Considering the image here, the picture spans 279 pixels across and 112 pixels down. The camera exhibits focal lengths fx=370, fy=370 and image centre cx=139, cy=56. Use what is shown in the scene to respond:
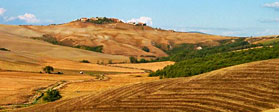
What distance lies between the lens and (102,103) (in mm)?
52938

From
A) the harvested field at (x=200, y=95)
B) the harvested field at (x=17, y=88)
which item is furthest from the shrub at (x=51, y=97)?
the harvested field at (x=200, y=95)

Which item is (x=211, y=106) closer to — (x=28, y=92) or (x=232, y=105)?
(x=232, y=105)

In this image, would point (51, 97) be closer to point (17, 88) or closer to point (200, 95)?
point (17, 88)

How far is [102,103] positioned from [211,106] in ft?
51.9

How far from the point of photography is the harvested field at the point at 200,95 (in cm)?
4636

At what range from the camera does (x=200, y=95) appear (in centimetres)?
5112

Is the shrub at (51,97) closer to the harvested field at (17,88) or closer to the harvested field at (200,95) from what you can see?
the harvested field at (17,88)

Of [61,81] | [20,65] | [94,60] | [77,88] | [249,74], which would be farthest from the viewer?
[94,60]

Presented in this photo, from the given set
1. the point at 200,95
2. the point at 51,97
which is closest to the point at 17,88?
the point at 51,97

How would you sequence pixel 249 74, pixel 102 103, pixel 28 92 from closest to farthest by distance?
1. pixel 102 103
2. pixel 249 74
3. pixel 28 92

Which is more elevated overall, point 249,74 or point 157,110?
point 249,74

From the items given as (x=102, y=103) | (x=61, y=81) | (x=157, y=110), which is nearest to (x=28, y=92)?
(x=61, y=81)

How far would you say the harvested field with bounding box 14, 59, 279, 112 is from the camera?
46363 mm

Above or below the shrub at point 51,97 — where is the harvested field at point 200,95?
above
